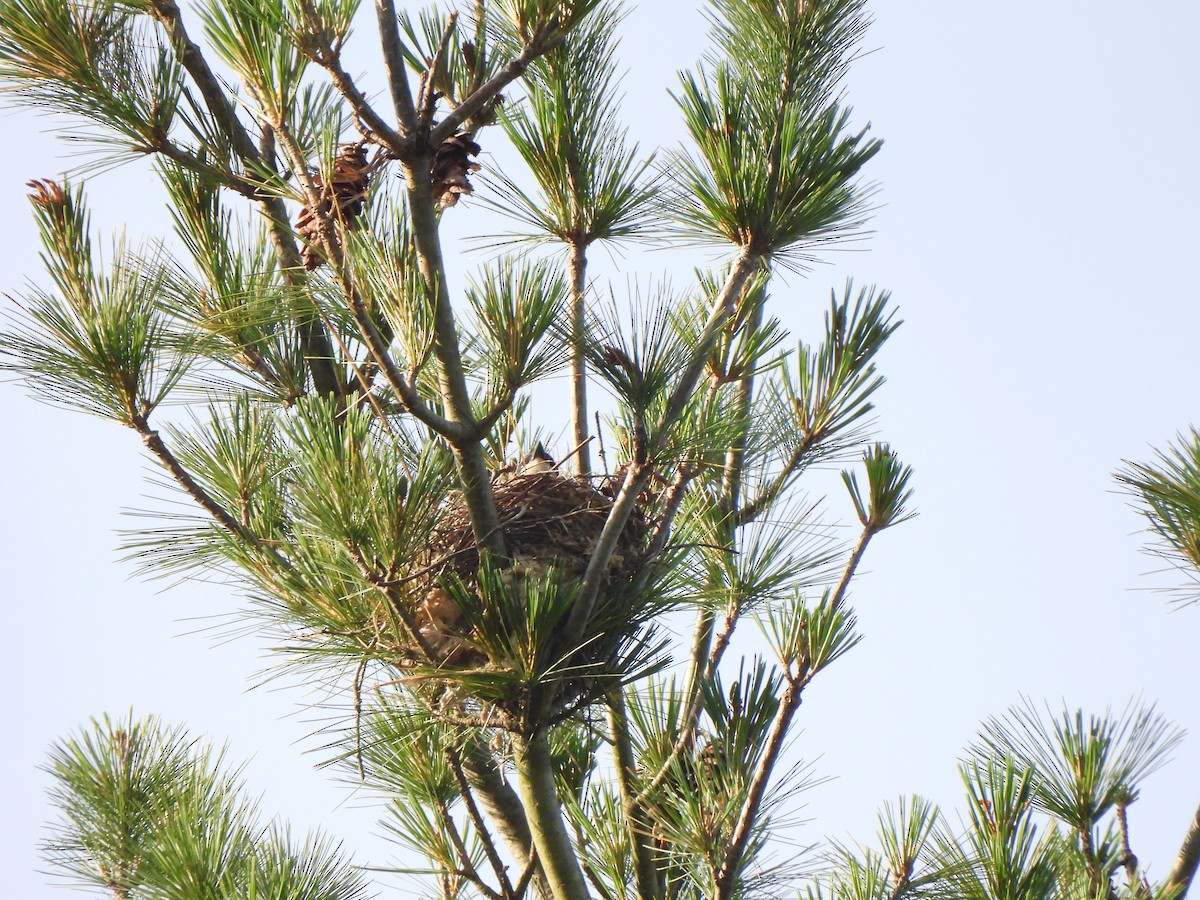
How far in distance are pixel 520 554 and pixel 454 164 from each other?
59 centimetres

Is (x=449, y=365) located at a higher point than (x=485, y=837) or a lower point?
higher

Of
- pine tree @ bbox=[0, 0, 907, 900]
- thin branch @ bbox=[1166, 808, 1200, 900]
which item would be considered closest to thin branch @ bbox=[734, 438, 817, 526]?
pine tree @ bbox=[0, 0, 907, 900]

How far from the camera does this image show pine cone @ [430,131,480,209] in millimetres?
1894

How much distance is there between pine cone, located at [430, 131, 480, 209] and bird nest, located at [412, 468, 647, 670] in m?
0.44

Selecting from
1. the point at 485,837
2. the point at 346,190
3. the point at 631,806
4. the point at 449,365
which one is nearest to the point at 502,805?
the point at 485,837

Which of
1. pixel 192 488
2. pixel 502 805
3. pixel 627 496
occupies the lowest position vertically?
pixel 502 805

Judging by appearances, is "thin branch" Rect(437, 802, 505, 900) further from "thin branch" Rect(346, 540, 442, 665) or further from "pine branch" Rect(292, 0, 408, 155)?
"pine branch" Rect(292, 0, 408, 155)

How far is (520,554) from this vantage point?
179 centimetres

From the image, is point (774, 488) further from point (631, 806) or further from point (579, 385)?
point (631, 806)

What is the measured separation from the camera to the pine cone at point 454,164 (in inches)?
74.5

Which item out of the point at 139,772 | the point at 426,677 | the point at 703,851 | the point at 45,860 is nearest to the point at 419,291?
the point at 426,677

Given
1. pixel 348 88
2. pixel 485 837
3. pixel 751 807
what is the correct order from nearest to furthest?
pixel 348 88 → pixel 751 807 → pixel 485 837

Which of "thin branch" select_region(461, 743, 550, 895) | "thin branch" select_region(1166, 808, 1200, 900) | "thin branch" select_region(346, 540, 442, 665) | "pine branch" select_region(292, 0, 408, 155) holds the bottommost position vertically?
"thin branch" select_region(1166, 808, 1200, 900)

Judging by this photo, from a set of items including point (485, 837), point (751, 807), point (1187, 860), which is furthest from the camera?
point (485, 837)
